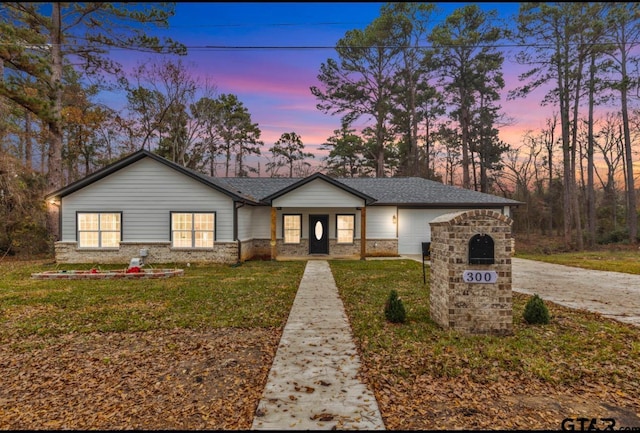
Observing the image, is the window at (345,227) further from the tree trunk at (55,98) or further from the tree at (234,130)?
the tree at (234,130)

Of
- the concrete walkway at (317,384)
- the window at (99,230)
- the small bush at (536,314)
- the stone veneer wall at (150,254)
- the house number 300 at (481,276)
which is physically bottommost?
the concrete walkway at (317,384)

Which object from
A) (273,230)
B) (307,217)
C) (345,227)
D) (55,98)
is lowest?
(273,230)

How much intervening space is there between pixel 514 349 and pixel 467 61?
27.6m

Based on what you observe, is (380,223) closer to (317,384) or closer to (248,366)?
(248,366)

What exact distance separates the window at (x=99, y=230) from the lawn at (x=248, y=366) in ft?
22.5

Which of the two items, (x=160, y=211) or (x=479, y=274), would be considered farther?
(x=160, y=211)

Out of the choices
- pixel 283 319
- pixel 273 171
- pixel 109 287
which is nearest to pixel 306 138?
pixel 273 171

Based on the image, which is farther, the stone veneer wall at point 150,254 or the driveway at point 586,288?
the stone veneer wall at point 150,254

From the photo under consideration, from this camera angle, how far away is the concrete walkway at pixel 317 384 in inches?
115

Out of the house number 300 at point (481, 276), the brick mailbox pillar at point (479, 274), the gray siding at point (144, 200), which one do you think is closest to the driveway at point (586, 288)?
the brick mailbox pillar at point (479, 274)

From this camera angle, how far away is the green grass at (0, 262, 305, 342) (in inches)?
234

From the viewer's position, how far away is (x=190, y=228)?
14.3m

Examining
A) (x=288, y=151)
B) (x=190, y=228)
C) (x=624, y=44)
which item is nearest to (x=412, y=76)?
(x=624, y=44)

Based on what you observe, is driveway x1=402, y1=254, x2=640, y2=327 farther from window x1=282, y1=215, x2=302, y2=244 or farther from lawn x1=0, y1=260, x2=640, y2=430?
window x1=282, y1=215, x2=302, y2=244
